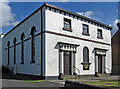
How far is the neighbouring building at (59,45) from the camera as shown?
13.6 meters

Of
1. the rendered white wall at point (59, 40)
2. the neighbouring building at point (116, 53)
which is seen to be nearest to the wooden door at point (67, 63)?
the rendered white wall at point (59, 40)

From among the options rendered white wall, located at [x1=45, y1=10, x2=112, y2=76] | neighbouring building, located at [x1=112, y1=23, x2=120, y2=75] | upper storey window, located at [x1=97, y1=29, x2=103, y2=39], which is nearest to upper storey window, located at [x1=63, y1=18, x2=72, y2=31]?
Result: rendered white wall, located at [x1=45, y1=10, x2=112, y2=76]

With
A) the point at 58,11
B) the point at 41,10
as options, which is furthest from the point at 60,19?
the point at 41,10

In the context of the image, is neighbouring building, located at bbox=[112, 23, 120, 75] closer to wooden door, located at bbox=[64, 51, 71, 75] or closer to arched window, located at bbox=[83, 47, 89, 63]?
arched window, located at bbox=[83, 47, 89, 63]

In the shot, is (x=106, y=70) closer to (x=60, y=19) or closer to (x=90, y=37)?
(x=90, y=37)

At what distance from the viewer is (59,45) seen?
14.4 metres

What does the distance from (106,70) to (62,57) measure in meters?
9.23

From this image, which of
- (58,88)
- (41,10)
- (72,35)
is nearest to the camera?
(58,88)

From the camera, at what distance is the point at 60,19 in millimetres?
14969

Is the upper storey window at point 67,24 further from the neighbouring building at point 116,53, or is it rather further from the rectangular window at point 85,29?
the neighbouring building at point 116,53

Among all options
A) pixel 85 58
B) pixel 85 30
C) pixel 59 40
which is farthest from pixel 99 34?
pixel 59 40

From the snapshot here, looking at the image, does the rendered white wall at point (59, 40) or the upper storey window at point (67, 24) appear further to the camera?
the upper storey window at point (67, 24)

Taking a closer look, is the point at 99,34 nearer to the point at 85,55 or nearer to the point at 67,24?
the point at 85,55

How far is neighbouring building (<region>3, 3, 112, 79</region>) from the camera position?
13617 mm
